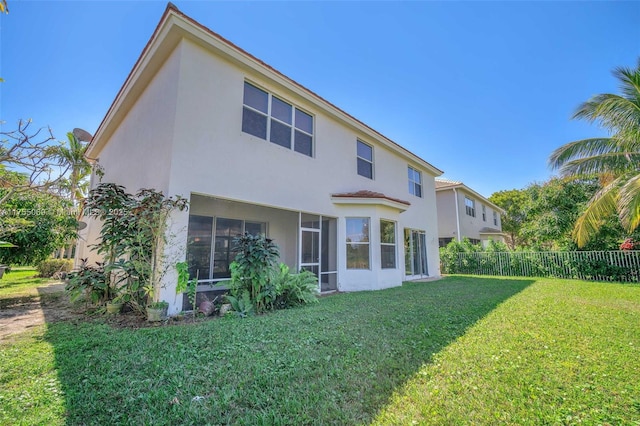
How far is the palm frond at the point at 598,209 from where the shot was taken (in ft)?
33.5

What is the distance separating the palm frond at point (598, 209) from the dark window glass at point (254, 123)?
1257 cm

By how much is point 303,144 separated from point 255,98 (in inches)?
87.1

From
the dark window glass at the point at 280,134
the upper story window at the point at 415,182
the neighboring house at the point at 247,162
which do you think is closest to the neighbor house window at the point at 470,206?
the upper story window at the point at 415,182

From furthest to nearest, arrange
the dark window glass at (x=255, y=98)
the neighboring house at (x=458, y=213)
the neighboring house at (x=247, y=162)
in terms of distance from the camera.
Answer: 1. the neighboring house at (x=458, y=213)
2. the dark window glass at (x=255, y=98)
3. the neighboring house at (x=247, y=162)

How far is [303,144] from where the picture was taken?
31.2 ft

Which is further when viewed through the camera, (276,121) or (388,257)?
(388,257)

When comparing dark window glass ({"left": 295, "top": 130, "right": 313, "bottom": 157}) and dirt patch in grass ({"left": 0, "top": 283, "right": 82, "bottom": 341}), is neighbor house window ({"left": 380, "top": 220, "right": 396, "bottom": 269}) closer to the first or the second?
dark window glass ({"left": 295, "top": 130, "right": 313, "bottom": 157})

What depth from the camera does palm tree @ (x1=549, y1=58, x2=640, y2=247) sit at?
8.83 meters

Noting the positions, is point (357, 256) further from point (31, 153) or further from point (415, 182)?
point (31, 153)

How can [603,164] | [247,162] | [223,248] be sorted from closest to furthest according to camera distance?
[247,162] < [223,248] < [603,164]

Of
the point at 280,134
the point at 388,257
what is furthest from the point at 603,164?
the point at 280,134

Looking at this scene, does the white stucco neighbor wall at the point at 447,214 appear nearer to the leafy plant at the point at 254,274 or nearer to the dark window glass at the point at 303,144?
the dark window glass at the point at 303,144

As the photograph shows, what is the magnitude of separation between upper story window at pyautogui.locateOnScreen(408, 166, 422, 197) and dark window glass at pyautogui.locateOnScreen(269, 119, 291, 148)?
852cm

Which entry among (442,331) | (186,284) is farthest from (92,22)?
(442,331)
